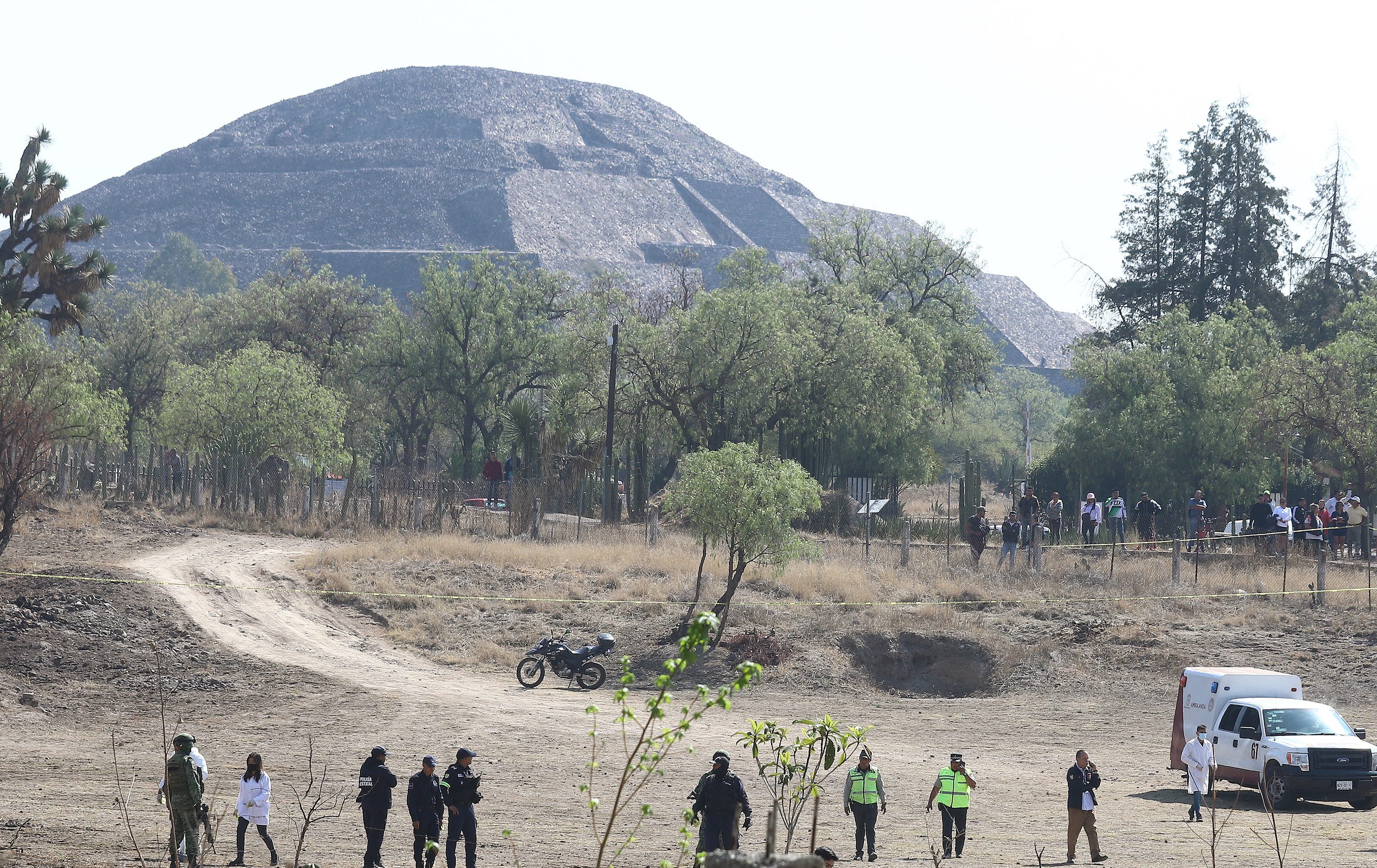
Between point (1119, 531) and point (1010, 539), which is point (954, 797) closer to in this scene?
point (1010, 539)

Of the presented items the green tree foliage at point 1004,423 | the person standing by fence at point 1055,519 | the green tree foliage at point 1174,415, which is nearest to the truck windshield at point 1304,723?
the person standing by fence at point 1055,519

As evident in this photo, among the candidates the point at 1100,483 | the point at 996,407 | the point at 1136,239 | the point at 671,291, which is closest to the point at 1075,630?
the point at 1100,483

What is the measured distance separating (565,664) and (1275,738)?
480 inches

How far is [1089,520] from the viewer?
35875 millimetres

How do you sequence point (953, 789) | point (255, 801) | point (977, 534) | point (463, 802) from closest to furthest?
point (463, 802) < point (255, 801) < point (953, 789) < point (977, 534)

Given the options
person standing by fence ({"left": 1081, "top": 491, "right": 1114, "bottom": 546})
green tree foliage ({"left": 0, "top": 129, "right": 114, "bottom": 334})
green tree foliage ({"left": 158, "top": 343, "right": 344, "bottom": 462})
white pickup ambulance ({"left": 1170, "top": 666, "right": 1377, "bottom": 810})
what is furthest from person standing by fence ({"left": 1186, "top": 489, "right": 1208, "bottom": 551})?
green tree foliage ({"left": 0, "top": 129, "right": 114, "bottom": 334})

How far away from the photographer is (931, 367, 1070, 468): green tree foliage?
98.9 metres

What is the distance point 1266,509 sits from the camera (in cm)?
3244

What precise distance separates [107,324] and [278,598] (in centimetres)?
4549

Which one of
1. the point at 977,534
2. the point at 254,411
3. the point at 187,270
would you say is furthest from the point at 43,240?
the point at 187,270

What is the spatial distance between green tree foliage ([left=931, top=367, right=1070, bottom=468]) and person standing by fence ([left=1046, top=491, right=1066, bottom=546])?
23.6 metres

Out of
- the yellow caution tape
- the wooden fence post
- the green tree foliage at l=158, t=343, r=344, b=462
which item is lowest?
the yellow caution tape

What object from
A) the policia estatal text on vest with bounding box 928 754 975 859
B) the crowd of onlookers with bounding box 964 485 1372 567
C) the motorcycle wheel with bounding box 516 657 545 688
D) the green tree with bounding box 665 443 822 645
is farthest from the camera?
the crowd of onlookers with bounding box 964 485 1372 567

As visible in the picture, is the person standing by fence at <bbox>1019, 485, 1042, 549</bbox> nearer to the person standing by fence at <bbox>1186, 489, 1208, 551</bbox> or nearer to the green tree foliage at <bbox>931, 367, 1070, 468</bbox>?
the person standing by fence at <bbox>1186, 489, 1208, 551</bbox>
